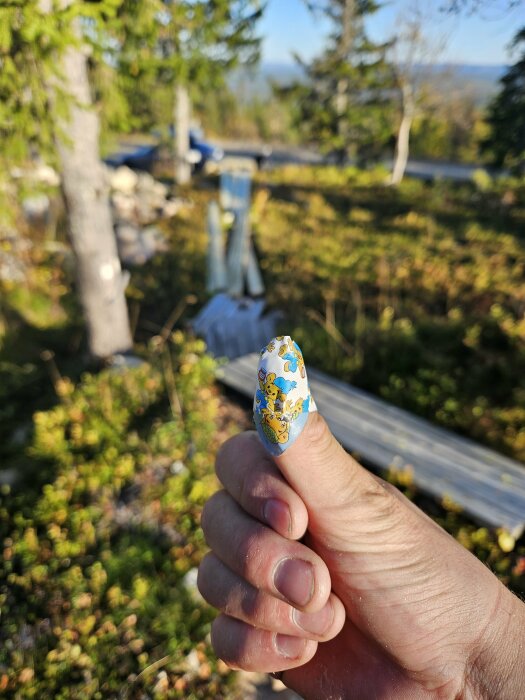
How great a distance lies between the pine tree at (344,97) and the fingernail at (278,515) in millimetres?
14544

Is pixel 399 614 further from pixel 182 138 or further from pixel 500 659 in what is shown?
pixel 182 138

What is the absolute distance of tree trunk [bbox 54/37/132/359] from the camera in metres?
4.43

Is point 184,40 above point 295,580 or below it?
above

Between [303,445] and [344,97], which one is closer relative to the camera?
[303,445]

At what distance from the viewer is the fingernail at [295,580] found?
1.25m

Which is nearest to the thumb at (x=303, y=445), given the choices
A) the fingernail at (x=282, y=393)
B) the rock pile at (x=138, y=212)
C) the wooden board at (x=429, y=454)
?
the fingernail at (x=282, y=393)

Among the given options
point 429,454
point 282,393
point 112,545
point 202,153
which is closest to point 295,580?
point 282,393

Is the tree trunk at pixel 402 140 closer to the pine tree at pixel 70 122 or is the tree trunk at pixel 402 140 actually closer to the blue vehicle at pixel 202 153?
the blue vehicle at pixel 202 153

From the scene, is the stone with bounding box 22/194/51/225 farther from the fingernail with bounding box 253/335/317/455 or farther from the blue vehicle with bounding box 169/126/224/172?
the fingernail with bounding box 253/335/317/455

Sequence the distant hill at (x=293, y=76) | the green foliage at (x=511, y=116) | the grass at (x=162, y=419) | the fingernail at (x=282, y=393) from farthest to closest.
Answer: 1. the distant hill at (x=293, y=76)
2. the grass at (x=162, y=419)
3. the green foliage at (x=511, y=116)
4. the fingernail at (x=282, y=393)

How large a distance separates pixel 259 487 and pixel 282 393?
43 centimetres

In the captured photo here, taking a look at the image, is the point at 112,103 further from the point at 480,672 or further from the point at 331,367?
the point at 480,672

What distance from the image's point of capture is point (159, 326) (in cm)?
767

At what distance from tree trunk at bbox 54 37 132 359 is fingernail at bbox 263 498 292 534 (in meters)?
4.27
